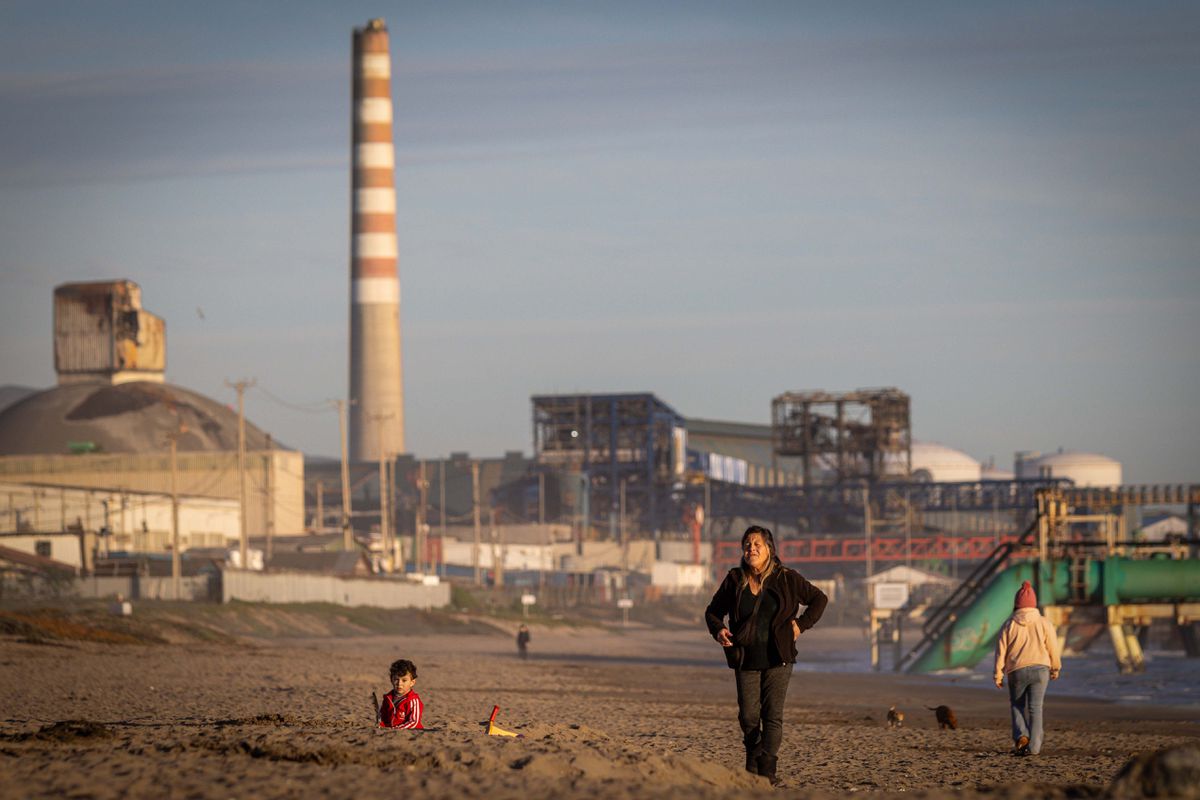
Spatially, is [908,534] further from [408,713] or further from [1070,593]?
[408,713]

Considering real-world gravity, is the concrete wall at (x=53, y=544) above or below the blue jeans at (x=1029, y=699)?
below

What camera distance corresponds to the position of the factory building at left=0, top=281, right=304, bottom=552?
92.6 metres

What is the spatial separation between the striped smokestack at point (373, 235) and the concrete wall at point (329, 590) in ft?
125

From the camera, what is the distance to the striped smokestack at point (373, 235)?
107 metres

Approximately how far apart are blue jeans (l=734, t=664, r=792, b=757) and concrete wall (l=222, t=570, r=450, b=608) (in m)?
43.6

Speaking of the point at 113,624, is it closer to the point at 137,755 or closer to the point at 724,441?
the point at 137,755

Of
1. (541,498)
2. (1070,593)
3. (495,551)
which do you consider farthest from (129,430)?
(1070,593)

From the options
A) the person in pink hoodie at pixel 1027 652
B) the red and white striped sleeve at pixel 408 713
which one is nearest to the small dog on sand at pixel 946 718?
the person in pink hoodie at pixel 1027 652

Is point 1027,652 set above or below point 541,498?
above

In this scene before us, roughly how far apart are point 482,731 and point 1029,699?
470cm

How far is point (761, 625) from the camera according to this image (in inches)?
417

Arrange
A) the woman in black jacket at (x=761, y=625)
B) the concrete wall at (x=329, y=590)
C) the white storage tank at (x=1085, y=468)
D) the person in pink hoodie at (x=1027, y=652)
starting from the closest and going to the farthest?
1. the woman in black jacket at (x=761, y=625)
2. the person in pink hoodie at (x=1027, y=652)
3. the concrete wall at (x=329, y=590)
4. the white storage tank at (x=1085, y=468)

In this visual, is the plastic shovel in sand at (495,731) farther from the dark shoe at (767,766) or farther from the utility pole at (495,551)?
the utility pole at (495,551)

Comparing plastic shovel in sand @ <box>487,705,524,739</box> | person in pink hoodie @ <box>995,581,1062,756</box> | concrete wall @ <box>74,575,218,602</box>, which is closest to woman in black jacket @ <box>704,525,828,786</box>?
plastic shovel in sand @ <box>487,705,524,739</box>
